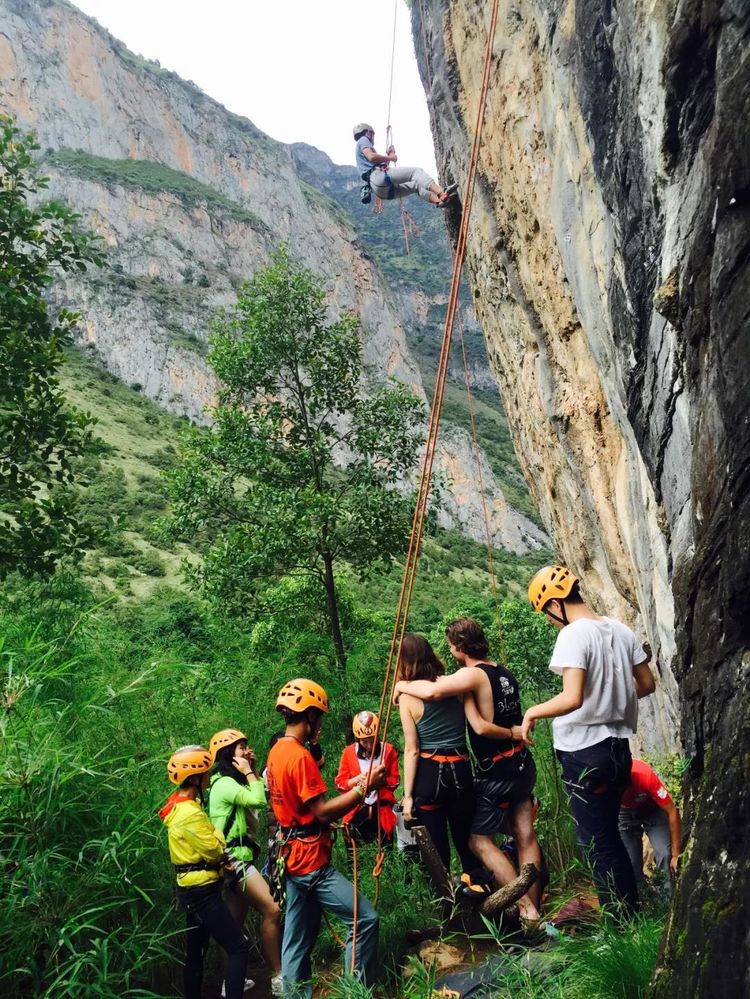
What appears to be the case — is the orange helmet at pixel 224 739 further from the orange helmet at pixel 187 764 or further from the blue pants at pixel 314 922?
the blue pants at pixel 314 922

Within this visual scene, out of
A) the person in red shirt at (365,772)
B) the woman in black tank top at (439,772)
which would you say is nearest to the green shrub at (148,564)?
the person in red shirt at (365,772)

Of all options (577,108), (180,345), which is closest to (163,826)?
(577,108)

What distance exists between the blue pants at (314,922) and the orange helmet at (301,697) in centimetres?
77

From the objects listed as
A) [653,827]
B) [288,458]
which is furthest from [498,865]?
[288,458]

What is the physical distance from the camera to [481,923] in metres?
3.53

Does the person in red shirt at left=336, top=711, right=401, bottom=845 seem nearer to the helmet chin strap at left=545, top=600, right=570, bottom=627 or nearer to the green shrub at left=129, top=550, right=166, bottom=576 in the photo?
the helmet chin strap at left=545, top=600, right=570, bottom=627

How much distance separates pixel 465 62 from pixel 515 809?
7757 mm

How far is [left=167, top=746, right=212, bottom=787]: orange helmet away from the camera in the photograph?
11.7 feet

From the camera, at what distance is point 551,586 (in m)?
3.30

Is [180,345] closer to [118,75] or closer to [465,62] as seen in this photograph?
[118,75]

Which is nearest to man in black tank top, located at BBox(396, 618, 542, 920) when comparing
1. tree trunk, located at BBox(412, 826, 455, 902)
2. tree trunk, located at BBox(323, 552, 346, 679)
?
tree trunk, located at BBox(412, 826, 455, 902)

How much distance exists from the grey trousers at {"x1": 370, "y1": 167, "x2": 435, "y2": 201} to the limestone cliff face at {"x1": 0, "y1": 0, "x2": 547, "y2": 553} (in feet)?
179

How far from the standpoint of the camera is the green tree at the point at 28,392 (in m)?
5.52

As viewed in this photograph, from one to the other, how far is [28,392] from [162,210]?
8724cm
